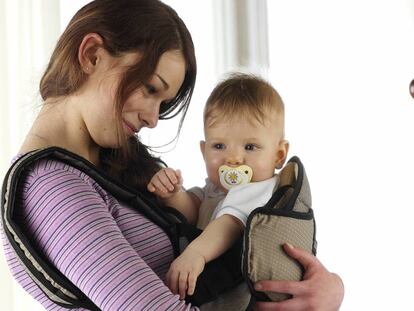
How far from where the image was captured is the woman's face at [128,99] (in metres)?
1.29

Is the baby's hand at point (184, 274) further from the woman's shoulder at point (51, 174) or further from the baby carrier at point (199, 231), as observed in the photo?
the woman's shoulder at point (51, 174)

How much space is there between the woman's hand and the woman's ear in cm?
54

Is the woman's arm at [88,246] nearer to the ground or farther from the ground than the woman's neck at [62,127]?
nearer to the ground

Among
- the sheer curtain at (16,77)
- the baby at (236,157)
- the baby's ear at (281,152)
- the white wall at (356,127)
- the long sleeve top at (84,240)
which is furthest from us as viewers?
the white wall at (356,127)

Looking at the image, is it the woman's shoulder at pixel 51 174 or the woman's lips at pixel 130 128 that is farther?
the woman's lips at pixel 130 128

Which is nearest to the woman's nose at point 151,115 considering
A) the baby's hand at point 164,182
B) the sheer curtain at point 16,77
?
the baby's hand at point 164,182

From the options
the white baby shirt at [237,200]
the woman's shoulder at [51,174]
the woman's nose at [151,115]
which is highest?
the woman's nose at [151,115]

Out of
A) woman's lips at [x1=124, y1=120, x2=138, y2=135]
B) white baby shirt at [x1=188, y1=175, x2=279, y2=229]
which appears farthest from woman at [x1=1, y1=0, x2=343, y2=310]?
white baby shirt at [x1=188, y1=175, x2=279, y2=229]

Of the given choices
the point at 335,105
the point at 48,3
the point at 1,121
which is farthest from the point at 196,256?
the point at 335,105

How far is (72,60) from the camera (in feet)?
4.31

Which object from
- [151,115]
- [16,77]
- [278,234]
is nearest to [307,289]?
[278,234]

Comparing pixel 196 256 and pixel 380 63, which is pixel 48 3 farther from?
pixel 380 63

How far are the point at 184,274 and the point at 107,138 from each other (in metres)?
0.37

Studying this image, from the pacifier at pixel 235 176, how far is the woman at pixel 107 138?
18 centimetres
